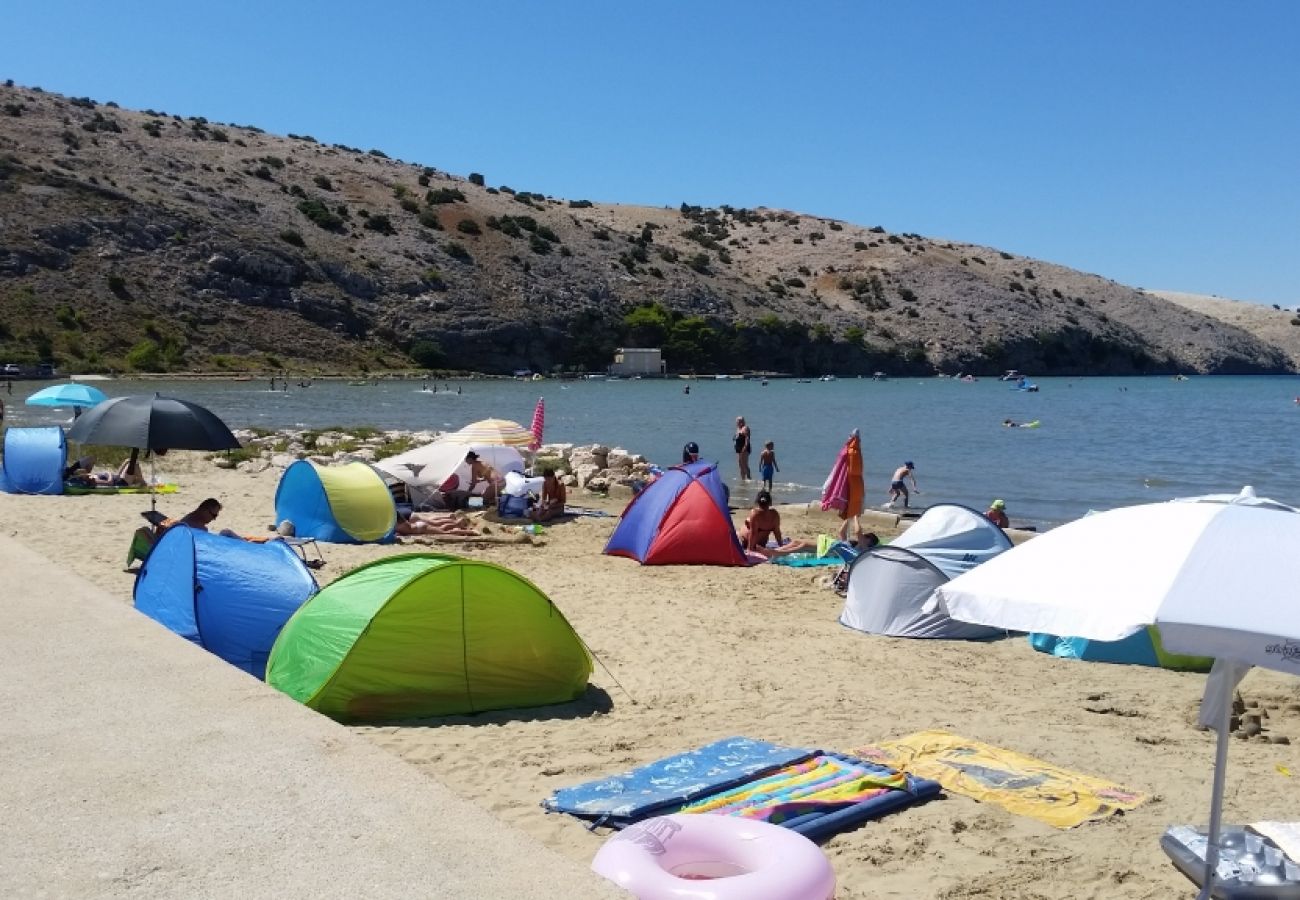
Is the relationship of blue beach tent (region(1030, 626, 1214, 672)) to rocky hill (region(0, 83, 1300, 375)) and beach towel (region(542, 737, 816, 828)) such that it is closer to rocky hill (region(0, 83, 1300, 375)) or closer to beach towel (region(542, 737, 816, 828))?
beach towel (region(542, 737, 816, 828))

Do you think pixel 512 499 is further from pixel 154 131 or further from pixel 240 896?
pixel 154 131

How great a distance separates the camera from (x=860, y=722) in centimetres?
804

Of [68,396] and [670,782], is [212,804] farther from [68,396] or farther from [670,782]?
[68,396]

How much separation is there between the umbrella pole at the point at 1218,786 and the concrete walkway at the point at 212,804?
268 cm

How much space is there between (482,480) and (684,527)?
522 cm

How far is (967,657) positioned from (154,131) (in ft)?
340

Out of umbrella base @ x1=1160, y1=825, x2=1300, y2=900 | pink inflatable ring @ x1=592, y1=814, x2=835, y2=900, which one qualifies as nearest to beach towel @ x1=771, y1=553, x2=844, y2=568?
umbrella base @ x1=1160, y1=825, x2=1300, y2=900

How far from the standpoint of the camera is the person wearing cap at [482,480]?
61.0 ft

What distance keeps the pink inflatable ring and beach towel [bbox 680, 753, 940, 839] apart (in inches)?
31.2

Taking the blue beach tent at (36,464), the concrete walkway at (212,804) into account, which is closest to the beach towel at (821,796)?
the concrete walkway at (212,804)

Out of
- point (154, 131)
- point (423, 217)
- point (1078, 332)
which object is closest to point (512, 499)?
point (423, 217)

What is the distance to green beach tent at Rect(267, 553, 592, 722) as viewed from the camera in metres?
7.81

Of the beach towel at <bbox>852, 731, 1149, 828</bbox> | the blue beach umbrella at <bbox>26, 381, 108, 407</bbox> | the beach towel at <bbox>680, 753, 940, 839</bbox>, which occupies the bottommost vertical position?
the beach towel at <bbox>852, 731, 1149, 828</bbox>

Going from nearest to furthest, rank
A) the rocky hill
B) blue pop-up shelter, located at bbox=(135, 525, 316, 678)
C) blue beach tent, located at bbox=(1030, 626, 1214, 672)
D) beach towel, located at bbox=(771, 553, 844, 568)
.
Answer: blue pop-up shelter, located at bbox=(135, 525, 316, 678), blue beach tent, located at bbox=(1030, 626, 1214, 672), beach towel, located at bbox=(771, 553, 844, 568), the rocky hill
